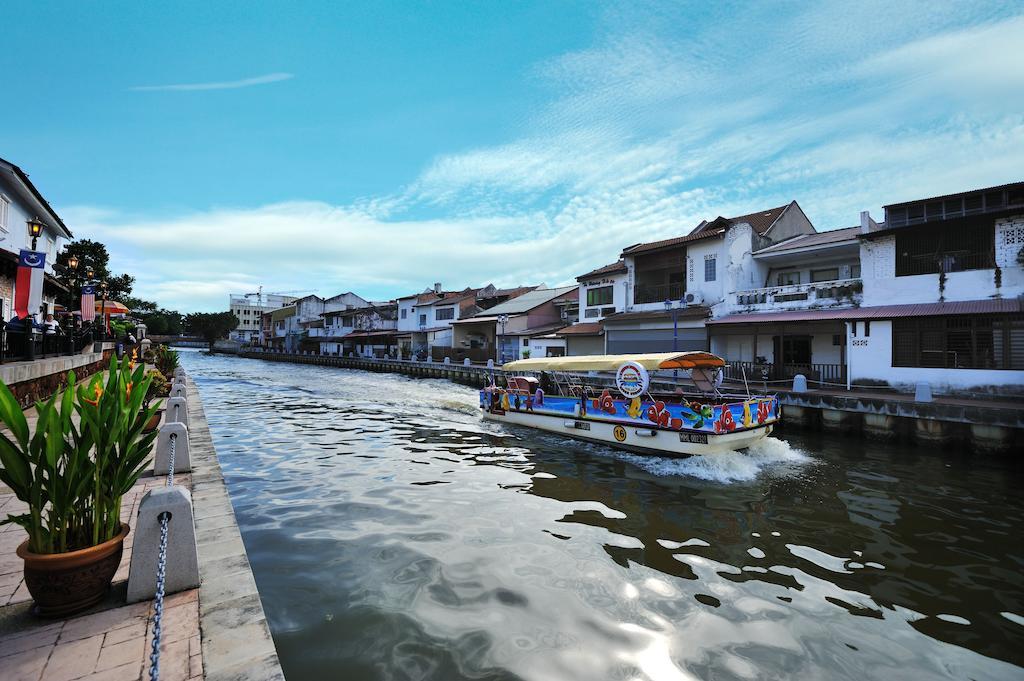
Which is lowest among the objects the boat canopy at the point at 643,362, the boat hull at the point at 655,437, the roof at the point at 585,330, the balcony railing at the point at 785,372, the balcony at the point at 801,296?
the boat hull at the point at 655,437

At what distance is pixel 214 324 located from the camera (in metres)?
95.1

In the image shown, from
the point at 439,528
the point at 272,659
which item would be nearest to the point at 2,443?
the point at 272,659

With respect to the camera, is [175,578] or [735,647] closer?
[175,578]

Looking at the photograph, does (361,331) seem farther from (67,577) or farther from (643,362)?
(67,577)

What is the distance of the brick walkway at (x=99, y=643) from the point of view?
304 cm

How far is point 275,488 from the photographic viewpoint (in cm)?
888

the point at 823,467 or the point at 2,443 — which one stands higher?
the point at 2,443

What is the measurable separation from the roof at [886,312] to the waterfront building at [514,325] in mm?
16412

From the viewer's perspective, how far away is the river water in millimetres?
4488

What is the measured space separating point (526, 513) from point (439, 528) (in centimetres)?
164

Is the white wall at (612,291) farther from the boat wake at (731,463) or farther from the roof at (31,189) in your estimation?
the roof at (31,189)

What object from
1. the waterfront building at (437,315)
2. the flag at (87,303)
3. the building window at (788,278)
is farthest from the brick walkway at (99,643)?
the waterfront building at (437,315)

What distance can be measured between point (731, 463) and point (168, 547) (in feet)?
36.8

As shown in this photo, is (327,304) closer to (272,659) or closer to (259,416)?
(259,416)
